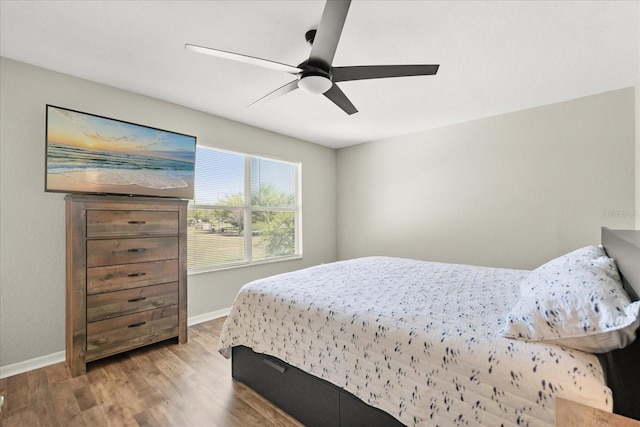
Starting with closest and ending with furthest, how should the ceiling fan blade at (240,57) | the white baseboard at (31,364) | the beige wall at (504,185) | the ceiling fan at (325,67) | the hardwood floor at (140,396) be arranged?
the ceiling fan at (325,67) < the ceiling fan blade at (240,57) < the hardwood floor at (140,396) < the white baseboard at (31,364) < the beige wall at (504,185)

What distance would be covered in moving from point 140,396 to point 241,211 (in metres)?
2.34

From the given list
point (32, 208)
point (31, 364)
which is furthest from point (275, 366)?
point (32, 208)

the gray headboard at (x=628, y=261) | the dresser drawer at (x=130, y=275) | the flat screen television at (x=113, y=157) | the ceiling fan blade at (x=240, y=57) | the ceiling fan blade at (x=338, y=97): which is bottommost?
the dresser drawer at (x=130, y=275)

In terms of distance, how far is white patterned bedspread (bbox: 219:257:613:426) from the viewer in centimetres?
98

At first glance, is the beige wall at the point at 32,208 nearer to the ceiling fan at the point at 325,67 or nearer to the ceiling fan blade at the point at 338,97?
the ceiling fan at the point at 325,67

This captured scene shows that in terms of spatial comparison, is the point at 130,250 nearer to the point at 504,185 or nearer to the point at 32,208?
the point at 32,208

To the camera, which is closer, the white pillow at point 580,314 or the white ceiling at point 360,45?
the white pillow at point 580,314

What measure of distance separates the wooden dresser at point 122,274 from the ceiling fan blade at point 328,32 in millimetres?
1959

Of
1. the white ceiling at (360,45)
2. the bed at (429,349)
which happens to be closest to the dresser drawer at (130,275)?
the bed at (429,349)

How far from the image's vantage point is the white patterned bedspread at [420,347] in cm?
98

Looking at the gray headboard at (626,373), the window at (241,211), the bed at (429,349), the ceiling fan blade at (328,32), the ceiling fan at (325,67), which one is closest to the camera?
the gray headboard at (626,373)

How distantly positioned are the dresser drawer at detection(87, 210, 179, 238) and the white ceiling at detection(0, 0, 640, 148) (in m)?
1.25

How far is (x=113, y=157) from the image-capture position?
8.40 ft

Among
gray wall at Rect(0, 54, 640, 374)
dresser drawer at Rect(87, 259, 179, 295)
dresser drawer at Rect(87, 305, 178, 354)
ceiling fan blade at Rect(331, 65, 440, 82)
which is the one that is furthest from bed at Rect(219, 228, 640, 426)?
ceiling fan blade at Rect(331, 65, 440, 82)
